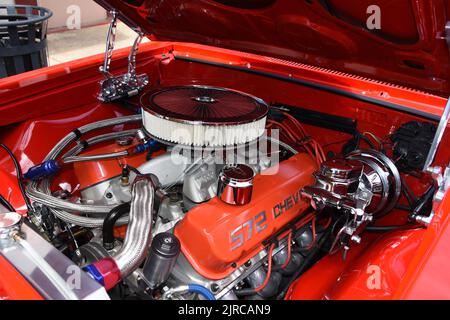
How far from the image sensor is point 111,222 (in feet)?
3.11

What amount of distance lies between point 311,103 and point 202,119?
1.88 feet

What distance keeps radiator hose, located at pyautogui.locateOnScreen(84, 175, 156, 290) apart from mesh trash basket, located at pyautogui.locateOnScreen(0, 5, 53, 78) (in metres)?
1.31

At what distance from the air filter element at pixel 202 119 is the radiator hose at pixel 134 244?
0.47 ft

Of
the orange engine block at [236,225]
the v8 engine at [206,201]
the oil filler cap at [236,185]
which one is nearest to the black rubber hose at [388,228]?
the v8 engine at [206,201]

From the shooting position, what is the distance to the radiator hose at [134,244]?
2.35 ft

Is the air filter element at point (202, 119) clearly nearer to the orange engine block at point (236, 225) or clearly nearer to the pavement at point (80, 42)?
the orange engine block at point (236, 225)

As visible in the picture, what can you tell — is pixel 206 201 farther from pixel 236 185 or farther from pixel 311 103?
pixel 311 103

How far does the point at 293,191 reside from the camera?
1.12m

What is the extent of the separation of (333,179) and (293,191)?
0.73 feet

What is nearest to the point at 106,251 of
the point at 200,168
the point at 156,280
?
the point at 156,280

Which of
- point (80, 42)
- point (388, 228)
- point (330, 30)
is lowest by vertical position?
point (80, 42)

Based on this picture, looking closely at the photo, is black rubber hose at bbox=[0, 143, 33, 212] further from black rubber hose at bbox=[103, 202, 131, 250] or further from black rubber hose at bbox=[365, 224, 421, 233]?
black rubber hose at bbox=[365, 224, 421, 233]

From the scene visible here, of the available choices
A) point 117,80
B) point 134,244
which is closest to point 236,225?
point 134,244

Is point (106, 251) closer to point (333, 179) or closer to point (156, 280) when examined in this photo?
point (156, 280)
